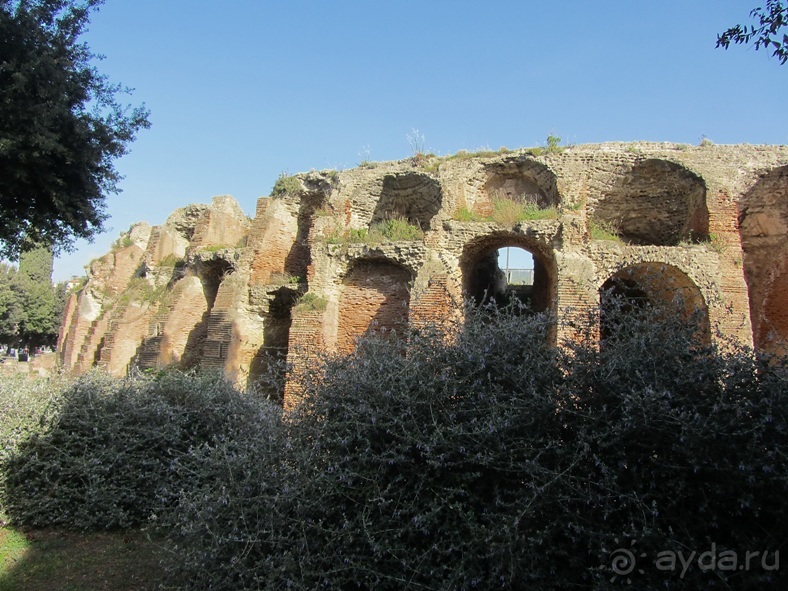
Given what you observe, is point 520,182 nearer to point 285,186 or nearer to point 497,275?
point 497,275

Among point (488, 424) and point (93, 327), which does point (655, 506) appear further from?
point (93, 327)

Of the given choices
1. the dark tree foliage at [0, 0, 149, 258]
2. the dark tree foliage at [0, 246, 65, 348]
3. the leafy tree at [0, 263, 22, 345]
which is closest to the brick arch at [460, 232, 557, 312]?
the dark tree foliage at [0, 0, 149, 258]

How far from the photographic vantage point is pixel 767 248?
42.1ft

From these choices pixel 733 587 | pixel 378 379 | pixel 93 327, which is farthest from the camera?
pixel 93 327

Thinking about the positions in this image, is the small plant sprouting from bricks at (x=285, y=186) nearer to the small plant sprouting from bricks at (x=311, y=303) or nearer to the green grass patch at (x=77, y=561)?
the small plant sprouting from bricks at (x=311, y=303)

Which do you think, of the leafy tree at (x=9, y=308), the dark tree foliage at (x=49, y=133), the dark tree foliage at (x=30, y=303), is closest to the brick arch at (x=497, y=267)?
the dark tree foliage at (x=49, y=133)

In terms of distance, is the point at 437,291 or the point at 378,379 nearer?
the point at 378,379

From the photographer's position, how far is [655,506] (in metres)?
3.56

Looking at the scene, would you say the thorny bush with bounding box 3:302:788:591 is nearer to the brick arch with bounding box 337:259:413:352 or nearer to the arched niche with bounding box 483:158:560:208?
the brick arch with bounding box 337:259:413:352

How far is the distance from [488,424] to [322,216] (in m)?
11.1

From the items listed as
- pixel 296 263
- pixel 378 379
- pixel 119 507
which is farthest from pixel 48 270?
pixel 378 379

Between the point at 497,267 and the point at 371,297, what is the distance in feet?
14.3

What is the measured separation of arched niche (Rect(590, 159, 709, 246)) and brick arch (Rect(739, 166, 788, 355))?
1.13 m

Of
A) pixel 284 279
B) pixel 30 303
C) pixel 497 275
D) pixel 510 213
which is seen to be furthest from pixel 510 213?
pixel 30 303
